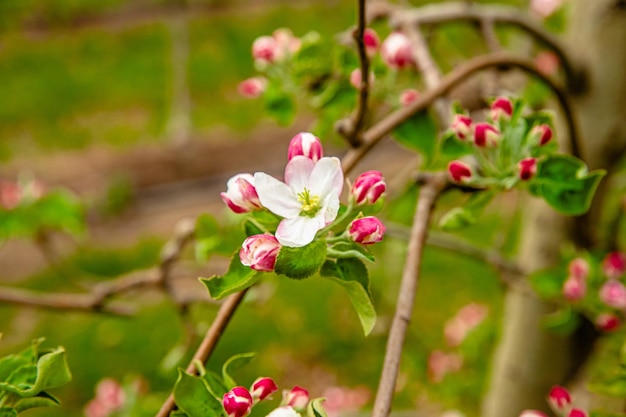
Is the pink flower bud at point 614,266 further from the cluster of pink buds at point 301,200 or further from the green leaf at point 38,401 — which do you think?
the green leaf at point 38,401

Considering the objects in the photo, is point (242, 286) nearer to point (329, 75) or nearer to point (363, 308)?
point (363, 308)

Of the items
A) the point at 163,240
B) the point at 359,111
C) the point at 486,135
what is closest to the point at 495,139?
the point at 486,135

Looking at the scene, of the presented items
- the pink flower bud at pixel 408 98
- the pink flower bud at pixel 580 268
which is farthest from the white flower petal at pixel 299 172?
the pink flower bud at pixel 580 268

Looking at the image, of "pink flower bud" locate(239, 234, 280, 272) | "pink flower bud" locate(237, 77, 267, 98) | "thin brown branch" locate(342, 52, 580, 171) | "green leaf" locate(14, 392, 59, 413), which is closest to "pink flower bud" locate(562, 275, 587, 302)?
"thin brown branch" locate(342, 52, 580, 171)

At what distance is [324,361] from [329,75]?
2467 millimetres

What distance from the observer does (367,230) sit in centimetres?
57

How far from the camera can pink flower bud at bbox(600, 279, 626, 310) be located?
3.25 ft

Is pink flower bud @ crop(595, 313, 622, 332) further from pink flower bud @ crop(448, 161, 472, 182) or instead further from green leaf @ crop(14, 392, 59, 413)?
green leaf @ crop(14, 392, 59, 413)

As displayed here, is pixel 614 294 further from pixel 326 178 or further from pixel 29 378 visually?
pixel 29 378

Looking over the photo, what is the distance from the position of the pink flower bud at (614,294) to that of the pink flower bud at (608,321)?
2 centimetres

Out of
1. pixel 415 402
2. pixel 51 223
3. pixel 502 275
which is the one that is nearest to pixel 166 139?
pixel 415 402

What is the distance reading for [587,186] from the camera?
741 millimetres

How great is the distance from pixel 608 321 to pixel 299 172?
2.00 ft

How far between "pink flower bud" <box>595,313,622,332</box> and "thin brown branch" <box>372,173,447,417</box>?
0.38 metres
